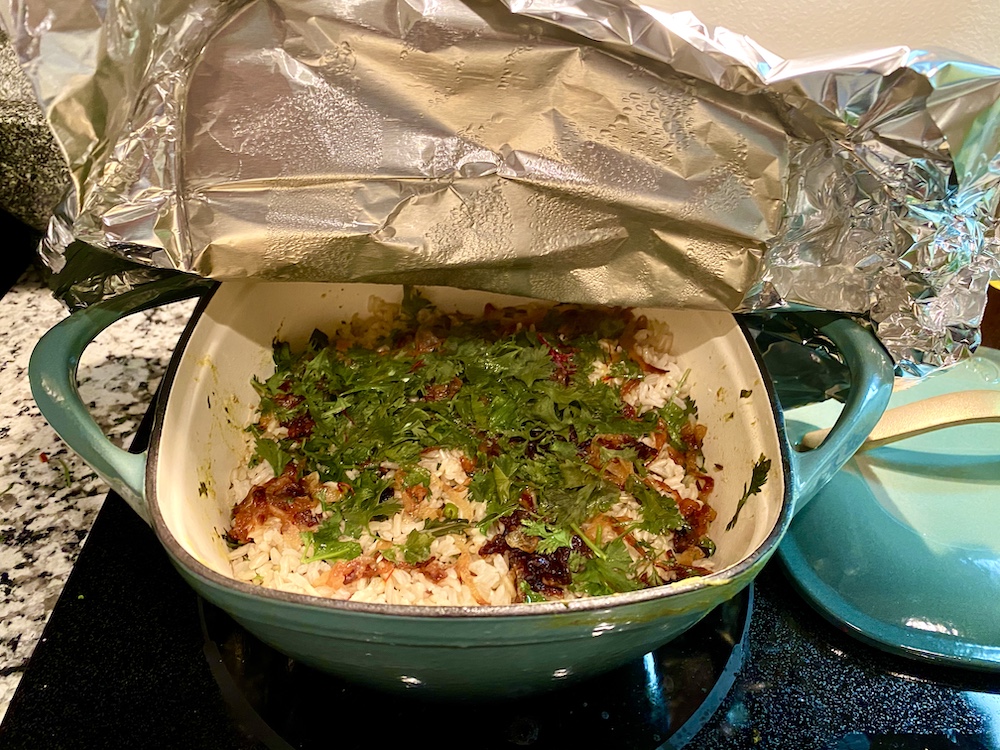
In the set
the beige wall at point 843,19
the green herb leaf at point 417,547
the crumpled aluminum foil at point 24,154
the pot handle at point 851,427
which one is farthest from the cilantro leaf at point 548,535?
the crumpled aluminum foil at point 24,154

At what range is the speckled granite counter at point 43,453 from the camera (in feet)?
2.74

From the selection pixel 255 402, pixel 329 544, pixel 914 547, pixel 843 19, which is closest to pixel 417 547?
pixel 329 544

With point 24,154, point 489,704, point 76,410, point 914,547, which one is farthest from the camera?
point 24,154

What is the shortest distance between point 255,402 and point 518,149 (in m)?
0.48

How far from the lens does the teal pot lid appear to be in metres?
0.78

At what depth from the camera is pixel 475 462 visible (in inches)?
33.2

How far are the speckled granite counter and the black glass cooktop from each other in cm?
5

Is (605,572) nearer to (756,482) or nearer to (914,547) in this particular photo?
(756,482)

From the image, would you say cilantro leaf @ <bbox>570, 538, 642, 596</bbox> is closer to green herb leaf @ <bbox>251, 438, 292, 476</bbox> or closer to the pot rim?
the pot rim

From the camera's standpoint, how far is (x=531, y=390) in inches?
36.1

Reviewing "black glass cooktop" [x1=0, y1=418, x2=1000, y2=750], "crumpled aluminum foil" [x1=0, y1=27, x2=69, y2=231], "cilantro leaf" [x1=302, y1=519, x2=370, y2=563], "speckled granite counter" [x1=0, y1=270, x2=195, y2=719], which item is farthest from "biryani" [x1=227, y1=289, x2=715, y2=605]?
"crumpled aluminum foil" [x1=0, y1=27, x2=69, y2=231]

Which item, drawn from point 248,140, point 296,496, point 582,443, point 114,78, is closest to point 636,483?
point 582,443

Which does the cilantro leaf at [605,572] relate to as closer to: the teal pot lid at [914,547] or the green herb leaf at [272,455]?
the teal pot lid at [914,547]

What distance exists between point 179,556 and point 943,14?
93 centimetres
